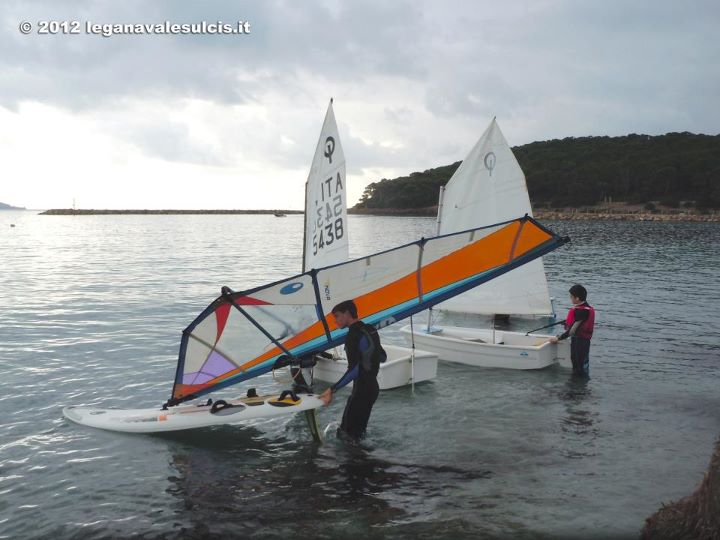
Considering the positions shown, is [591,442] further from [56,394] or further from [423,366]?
[56,394]

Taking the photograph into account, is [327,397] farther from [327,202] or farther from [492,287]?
[492,287]

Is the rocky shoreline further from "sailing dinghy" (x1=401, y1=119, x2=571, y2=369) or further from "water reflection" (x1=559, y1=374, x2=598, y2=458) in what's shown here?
"water reflection" (x1=559, y1=374, x2=598, y2=458)

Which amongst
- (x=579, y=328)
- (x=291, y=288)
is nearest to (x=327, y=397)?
(x=291, y=288)

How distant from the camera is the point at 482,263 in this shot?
987cm

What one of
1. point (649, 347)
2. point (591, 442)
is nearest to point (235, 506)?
point (591, 442)

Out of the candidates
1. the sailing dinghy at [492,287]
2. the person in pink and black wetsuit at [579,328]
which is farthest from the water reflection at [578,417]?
the sailing dinghy at [492,287]

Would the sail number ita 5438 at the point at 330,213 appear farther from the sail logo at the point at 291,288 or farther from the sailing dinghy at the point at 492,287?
the sail logo at the point at 291,288

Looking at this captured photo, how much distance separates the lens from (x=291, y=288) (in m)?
9.65

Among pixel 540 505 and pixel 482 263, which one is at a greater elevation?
pixel 482 263

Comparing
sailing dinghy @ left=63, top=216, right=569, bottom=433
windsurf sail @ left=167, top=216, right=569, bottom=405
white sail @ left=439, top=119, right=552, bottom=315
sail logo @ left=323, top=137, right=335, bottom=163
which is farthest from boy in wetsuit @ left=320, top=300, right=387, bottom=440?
white sail @ left=439, top=119, right=552, bottom=315

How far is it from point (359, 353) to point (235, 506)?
264cm

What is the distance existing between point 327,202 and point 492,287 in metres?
6.57

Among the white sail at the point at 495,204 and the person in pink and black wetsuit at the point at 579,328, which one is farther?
the white sail at the point at 495,204

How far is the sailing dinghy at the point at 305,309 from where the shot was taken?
9445 mm
